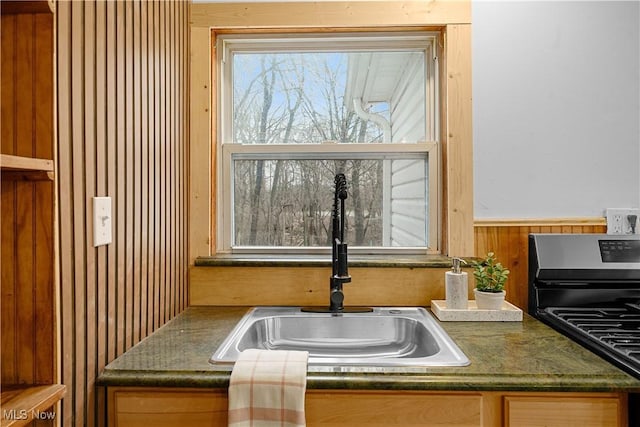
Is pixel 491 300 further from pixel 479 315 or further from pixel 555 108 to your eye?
pixel 555 108

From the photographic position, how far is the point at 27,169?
72 centimetres

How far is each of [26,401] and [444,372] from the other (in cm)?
83

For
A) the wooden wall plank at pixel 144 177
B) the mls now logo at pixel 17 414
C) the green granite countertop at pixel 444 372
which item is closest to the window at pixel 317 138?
the wooden wall plank at pixel 144 177

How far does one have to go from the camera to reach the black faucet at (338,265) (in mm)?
1426

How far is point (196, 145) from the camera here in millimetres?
1614

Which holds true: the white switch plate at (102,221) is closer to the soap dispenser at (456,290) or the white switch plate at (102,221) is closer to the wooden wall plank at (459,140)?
the soap dispenser at (456,290)

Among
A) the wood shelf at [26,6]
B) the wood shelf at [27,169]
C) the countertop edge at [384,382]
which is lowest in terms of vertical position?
the countertop edge at [384,382]

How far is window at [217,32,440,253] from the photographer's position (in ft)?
5.58

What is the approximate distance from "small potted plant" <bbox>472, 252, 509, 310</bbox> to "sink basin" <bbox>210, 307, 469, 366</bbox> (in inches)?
7.4

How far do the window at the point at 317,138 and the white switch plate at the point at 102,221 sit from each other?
702 mm

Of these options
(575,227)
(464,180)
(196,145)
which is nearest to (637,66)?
(575,227)

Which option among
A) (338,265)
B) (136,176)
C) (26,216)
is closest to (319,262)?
(338,265)

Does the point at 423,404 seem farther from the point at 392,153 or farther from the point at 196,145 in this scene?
the point at 196,145

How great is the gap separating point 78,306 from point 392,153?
1.23m
